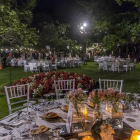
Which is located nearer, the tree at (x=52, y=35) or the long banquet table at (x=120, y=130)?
the long banquet table at (x=120, y=130)

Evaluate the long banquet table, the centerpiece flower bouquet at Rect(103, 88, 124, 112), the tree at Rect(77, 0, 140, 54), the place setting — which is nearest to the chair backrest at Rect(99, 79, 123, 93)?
the place setting

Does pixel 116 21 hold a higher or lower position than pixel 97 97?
higher

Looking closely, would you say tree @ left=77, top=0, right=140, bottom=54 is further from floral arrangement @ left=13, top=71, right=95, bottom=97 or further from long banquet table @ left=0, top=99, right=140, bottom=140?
long banquet table @ left=0, top=99, right=140, bottom=140

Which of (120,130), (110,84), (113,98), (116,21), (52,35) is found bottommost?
(120,130)

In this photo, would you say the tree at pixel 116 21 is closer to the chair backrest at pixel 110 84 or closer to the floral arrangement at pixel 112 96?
the chair backrest at pixel 110 84

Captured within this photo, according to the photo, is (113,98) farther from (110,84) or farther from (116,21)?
(116,21)

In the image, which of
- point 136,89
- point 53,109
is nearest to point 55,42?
point 136,89

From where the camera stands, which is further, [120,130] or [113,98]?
[113,98]

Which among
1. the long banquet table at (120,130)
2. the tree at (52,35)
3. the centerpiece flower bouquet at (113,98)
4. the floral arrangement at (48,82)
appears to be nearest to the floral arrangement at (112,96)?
the centerpiece flower bouquet at (113,98)

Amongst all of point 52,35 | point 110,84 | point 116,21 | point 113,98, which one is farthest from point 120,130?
point 52,35

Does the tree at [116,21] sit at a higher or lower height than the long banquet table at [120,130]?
higher

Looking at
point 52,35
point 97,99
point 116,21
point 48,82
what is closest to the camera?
point 97,99

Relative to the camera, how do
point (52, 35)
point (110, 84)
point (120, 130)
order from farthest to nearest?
point (52, 35) → point (110, 84) → point (120, 130)

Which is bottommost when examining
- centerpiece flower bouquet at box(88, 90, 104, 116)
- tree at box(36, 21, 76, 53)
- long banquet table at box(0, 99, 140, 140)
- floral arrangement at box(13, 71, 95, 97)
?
floral arrangement at box(13, 71, 95, 97)
